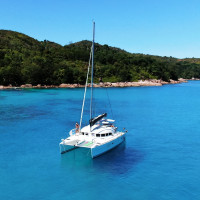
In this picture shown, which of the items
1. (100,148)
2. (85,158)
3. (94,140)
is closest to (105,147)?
(100,148)

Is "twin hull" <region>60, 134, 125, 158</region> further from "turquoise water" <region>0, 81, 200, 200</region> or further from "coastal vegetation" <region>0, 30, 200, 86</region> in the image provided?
"coastal vegetation" <region>0, 30, 200, 86</region>

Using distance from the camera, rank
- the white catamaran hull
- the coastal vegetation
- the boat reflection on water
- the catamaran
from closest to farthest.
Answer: the boat reflection on water, the white catamaran hull, the catamaran, the coastal vegetation

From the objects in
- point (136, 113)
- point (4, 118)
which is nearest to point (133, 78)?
point (136, 113)

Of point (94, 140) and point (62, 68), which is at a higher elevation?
point (62, 68)

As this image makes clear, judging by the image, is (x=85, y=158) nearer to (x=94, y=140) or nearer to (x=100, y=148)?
(x=100, y=148)

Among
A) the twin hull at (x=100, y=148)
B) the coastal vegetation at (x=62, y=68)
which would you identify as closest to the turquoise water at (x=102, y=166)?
the twin hull at (x=100, y=148)

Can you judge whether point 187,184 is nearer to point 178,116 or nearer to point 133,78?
point 178,116

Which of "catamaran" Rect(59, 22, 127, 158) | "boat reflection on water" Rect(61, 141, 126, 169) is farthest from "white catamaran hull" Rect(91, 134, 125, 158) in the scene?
"boat reflection on water" Rect(61, 141, 126, 169)

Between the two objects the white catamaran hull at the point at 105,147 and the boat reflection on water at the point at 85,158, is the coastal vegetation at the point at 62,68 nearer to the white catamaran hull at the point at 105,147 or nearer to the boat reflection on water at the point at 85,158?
the boat reflection on water at the point at 85,158

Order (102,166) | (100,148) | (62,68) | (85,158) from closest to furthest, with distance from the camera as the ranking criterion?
1. (102,166)
2. (100,148)
3. (85,158)
4. (62,68)

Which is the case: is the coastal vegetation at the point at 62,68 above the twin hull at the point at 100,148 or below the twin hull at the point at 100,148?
above

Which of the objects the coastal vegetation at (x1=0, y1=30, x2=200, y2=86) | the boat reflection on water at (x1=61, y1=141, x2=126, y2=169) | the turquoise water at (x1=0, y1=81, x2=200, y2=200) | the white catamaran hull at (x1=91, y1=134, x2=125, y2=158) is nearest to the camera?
the turquoise water at (x1=0, y1=81, x2=200, y2=200)

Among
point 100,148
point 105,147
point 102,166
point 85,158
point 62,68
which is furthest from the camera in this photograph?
point 62,68

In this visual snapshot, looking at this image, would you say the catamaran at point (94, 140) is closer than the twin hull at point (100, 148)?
No
